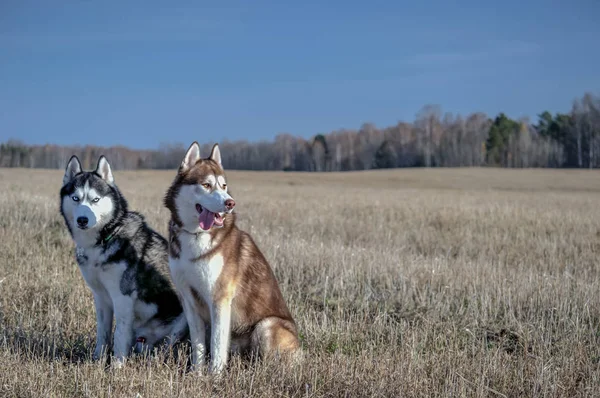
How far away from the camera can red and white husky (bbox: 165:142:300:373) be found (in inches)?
203

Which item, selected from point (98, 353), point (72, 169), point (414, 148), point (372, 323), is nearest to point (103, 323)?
point (98, 353)

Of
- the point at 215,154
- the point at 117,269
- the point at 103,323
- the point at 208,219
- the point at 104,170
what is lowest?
the point at 103,323

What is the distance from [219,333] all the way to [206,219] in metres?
1.03

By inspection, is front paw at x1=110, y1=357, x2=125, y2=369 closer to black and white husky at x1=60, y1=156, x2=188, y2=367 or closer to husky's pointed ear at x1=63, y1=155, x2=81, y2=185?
black and white husky at x1=60, y1=156, x2=188, y2=367

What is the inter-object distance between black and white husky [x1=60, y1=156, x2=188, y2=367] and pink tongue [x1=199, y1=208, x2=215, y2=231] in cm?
119

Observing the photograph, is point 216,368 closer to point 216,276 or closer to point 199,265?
point 216,276

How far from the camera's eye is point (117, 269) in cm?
578

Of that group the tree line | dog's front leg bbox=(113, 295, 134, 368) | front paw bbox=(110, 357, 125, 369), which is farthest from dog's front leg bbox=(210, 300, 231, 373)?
the tree line

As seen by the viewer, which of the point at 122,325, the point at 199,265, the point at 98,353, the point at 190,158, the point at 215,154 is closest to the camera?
the point at 199,265

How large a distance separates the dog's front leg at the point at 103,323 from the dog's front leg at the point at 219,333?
4.44ft

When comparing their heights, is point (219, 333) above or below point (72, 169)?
below

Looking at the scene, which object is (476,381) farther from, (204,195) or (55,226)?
(55,226)

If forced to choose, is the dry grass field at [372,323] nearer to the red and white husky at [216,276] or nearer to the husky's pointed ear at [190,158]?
the red and white husky at [216,276]

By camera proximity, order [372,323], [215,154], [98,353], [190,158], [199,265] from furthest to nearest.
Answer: [372,323]
[98,353]
[215,154]
[190,158]
[199,265]
